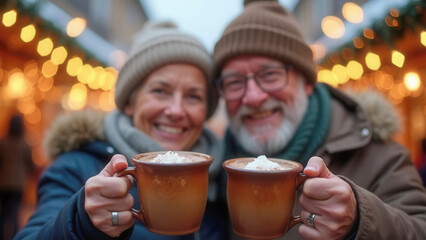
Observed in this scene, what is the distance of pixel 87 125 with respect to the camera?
1.60 m

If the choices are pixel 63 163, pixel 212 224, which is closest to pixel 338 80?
pixel 212 224

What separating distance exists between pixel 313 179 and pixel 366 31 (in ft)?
11.5

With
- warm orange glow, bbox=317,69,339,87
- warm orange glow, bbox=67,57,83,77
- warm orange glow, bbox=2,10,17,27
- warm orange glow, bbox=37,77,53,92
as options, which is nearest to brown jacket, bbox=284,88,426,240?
warm orange glow, bbox=2,10,17,27

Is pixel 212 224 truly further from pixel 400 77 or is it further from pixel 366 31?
pixel 400 77

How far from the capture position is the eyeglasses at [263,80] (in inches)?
64.7

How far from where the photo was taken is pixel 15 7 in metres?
A: 3.01

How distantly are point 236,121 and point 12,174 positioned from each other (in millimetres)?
3873

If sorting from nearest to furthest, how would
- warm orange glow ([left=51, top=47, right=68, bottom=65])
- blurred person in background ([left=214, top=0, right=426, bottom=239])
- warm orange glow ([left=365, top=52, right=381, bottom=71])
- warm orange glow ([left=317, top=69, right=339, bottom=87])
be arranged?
1. blurred person in background ([left=214, top=0, right=426, bottom=239])
2. warm orange glow ([left=365, top=52, right=381, bottom=71])
3. warm orange glow ([left=51, top=47, right=68, bottom=65])
4. warm orange glow ([left=317, top=69, right=339, bottom=87])

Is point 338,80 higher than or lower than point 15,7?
lower

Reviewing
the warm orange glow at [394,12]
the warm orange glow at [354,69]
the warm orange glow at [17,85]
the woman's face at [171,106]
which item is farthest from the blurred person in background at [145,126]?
the warm orange glow at [17,85]

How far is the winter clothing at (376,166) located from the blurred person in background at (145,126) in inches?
24.6

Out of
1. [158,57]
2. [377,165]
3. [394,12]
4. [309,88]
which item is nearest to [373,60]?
[394,12]

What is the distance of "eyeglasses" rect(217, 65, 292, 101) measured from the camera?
1645mm

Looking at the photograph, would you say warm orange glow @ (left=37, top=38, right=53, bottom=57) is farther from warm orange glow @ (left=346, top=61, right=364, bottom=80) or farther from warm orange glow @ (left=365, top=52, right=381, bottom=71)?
warm orange glow @ (left=346, top=61, right=364, bottom=80)
